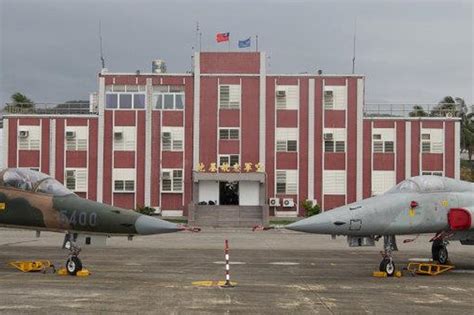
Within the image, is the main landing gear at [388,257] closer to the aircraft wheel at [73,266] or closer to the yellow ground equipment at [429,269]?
the yellow ground equipment at [429,269]

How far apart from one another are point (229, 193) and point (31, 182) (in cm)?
3602

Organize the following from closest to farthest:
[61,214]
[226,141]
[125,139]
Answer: [61,214] → [226,141] → [125,139]

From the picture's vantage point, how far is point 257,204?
50.9 metres

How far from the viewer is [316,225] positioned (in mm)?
14938

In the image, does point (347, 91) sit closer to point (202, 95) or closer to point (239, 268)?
point (202, 95)

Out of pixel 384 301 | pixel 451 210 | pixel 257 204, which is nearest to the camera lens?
pixel 384 301

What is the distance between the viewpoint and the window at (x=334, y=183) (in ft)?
168

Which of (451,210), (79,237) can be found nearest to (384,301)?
(451,210)

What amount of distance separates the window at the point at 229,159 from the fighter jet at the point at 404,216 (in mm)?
33557

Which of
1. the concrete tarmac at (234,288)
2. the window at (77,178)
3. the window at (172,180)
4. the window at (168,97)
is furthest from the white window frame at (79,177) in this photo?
the concrete tarmac at (234,288)

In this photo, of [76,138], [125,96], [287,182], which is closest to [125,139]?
[125,96]

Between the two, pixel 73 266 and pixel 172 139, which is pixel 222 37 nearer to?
pixel 172 139

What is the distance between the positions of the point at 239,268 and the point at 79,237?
15.8 ft

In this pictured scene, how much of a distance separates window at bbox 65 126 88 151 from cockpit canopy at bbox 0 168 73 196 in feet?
115
